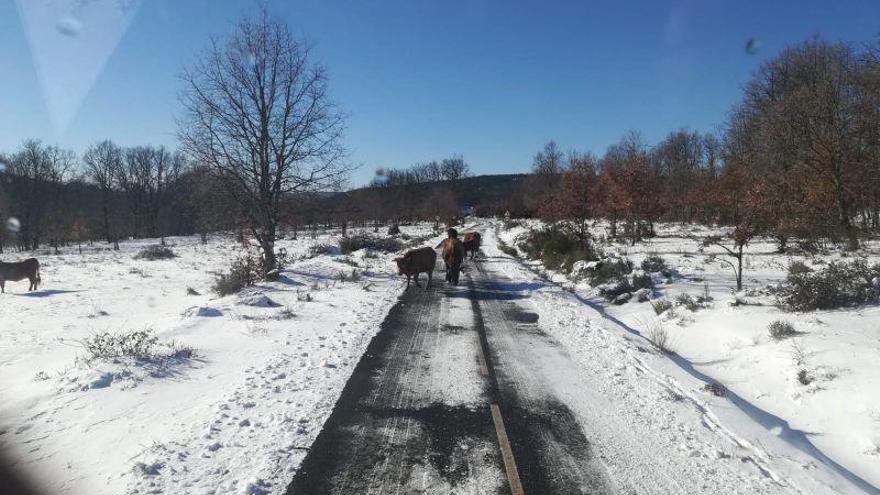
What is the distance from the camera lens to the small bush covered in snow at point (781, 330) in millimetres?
7931

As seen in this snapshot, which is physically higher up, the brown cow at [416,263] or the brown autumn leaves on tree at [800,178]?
the brown autumn leaves on tree at [800,178]

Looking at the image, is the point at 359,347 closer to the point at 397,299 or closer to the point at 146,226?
the point at 397,299

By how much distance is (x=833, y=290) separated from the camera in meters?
9.05

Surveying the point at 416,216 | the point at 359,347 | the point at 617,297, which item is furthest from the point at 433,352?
the point at 416,216

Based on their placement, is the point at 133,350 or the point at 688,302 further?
the point at 688,302

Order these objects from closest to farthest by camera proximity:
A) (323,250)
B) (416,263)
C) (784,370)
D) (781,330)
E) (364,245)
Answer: (784,370) < (781,330) < (416,263) < (323,250) < (364,245)

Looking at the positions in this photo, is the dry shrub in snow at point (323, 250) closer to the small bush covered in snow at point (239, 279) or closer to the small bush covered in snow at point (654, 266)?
the small bush covered in snow at point (239, 279)

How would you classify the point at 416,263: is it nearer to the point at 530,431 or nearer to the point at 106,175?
the point at 530,431

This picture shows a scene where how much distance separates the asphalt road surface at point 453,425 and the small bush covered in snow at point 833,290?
463 cm

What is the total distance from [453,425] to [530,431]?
0.80 metres

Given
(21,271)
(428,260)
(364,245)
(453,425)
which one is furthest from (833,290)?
(21,271)

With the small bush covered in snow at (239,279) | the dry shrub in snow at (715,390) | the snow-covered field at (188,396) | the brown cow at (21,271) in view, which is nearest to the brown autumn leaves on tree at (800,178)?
the dry shrub in snow at (715,390)

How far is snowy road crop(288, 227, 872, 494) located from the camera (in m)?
4.23

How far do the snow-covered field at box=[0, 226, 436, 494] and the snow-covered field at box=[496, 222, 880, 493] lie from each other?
14.8 ft
